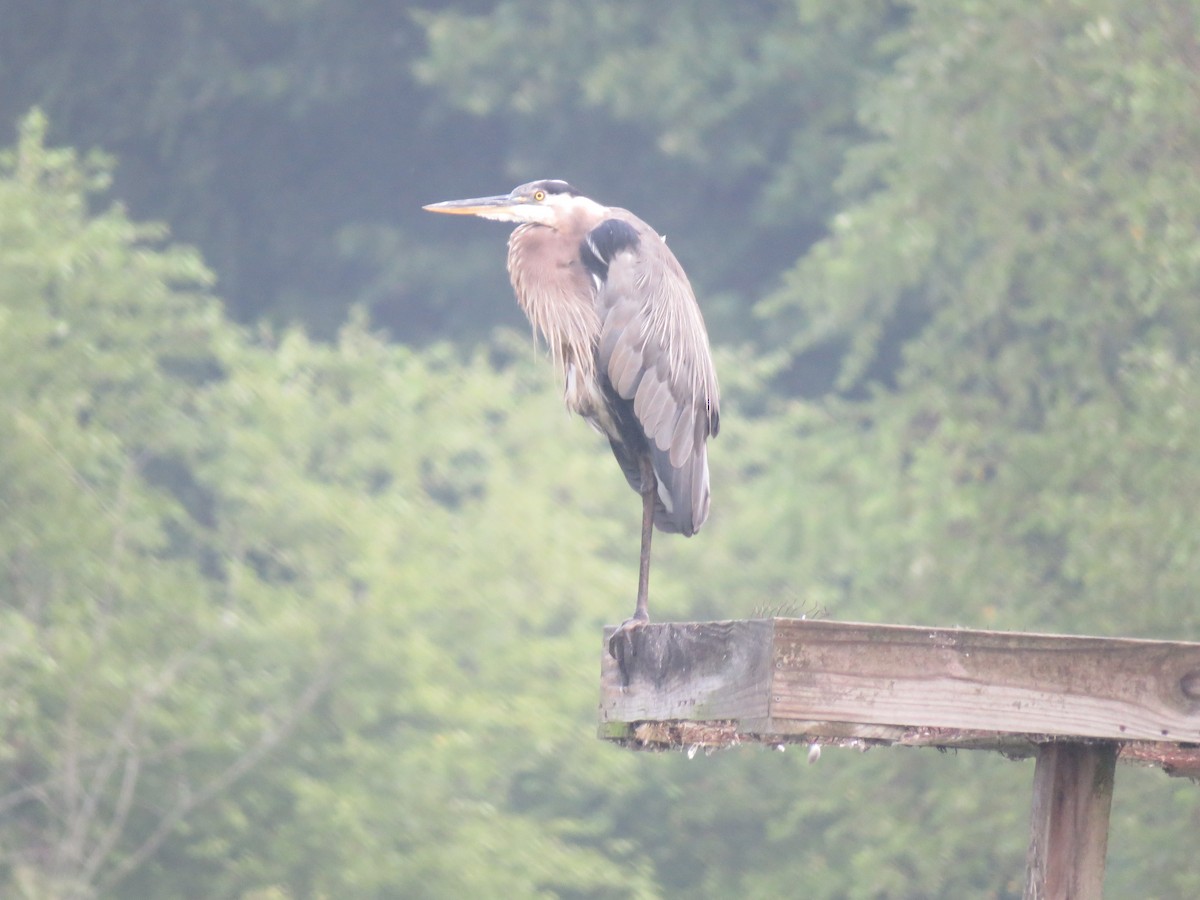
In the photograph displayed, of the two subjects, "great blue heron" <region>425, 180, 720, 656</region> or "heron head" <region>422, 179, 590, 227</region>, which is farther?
"heron head" <region>422, 179, 590, 227</region>

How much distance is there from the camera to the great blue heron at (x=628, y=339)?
171 inches

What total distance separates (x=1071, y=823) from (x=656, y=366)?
2350 mm

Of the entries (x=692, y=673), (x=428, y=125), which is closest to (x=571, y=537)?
(x=692, y=673)

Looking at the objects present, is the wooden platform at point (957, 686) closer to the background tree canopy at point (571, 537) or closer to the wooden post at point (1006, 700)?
the wooden post at point (1006, 700)

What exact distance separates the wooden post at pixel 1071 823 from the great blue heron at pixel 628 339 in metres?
1.98

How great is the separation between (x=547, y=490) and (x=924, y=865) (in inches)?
177

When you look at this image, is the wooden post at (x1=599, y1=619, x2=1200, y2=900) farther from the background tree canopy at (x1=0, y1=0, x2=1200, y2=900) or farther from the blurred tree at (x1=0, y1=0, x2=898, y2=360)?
the blurred tree at (x1=0, y1=0, x2=898, y2=360)

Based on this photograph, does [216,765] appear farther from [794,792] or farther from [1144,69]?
[1144,69]

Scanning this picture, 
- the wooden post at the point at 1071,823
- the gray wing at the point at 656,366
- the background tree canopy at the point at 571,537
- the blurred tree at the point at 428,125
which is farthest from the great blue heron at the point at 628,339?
the blurred tree at the point at 428,125

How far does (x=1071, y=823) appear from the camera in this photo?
222 centimetres

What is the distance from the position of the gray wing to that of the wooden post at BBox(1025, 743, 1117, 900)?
6.82 feet

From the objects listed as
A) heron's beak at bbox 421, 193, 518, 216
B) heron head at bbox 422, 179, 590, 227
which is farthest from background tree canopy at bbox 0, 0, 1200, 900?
heron's beak at bbox 421, 193, 518, 216

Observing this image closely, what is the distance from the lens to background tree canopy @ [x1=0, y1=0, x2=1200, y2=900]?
9023 millimetres

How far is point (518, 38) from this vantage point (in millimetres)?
18266
